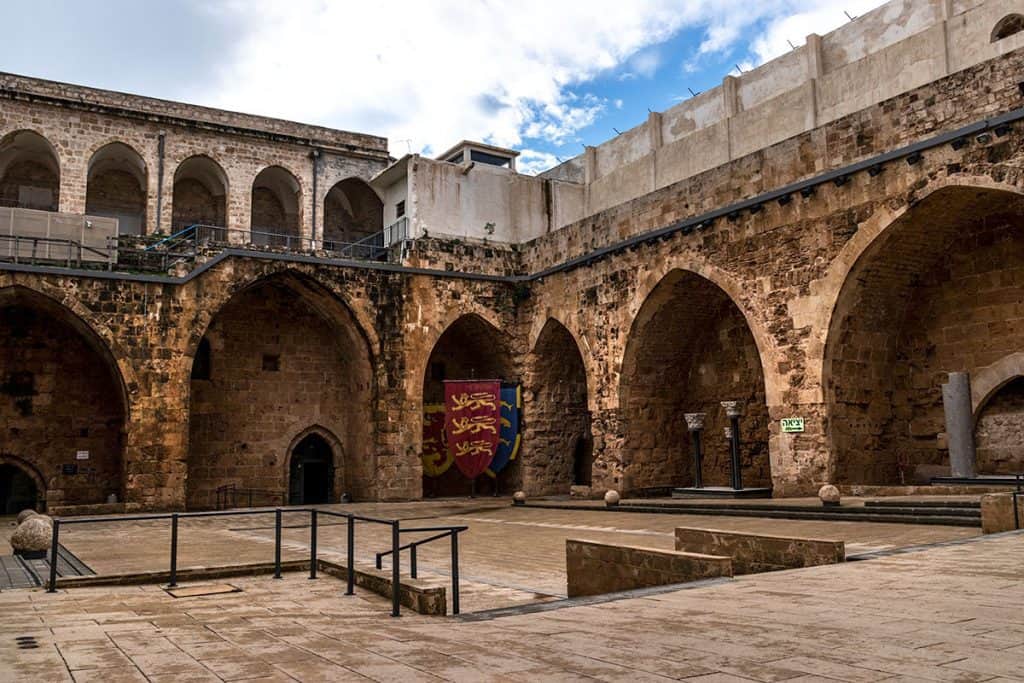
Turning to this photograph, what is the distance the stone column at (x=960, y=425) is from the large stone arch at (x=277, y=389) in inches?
430

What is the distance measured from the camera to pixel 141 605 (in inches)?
213

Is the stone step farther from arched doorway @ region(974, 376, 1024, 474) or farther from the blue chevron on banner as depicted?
the blue chevron on banner

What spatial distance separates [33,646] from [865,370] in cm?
1158

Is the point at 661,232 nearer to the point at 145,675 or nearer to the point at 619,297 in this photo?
the point at 619,297

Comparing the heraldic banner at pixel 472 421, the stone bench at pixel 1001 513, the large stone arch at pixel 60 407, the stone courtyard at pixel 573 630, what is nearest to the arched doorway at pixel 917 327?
the stone bench at pixel 1001 513

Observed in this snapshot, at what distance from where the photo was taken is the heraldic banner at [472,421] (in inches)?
702

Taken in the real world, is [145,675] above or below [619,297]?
below

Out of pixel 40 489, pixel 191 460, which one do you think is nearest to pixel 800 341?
pixel 191 460

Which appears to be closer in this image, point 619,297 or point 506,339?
point 619,297

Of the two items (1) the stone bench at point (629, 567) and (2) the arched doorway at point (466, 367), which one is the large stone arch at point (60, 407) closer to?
(2) the arched doorway at point (466, 367)

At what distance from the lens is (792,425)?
→ 12406 millimetres

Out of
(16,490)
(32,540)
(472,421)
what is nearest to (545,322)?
(472,421)

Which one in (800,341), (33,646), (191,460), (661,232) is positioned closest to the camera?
(33,646)

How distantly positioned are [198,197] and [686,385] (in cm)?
1393
